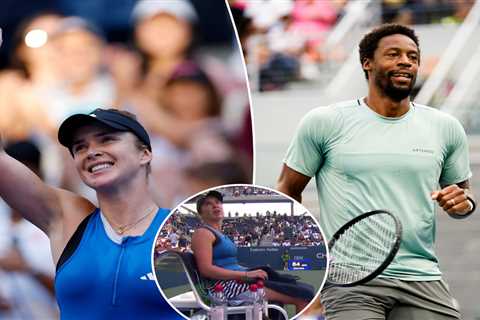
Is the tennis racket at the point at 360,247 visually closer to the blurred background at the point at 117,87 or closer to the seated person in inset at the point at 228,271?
the seated person in inset at the point at 228,271

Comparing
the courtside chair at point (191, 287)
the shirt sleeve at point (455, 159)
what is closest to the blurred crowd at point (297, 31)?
the shirt sleeve at point (455, 159)

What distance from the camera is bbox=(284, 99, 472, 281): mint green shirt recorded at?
233cm

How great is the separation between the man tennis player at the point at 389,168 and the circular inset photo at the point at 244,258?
10cm

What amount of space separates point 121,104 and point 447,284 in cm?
118

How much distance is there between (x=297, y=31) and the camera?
253 cm

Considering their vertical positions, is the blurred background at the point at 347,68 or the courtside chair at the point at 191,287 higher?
the blurred background at the point at 347,68

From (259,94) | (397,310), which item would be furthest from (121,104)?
(397,310)

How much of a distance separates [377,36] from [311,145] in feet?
1.31

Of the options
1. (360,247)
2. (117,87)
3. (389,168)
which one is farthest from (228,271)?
(117,87)

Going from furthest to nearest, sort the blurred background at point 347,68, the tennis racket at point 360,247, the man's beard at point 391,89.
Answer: the blurred background at point 347,68 → the man's beard at point 391,89 → the tennis racket at point 360,247

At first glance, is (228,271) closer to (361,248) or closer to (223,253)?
(223,253)

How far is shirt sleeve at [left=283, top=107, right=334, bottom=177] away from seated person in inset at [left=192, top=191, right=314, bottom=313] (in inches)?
11.4

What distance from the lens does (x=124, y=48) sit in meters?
2.50

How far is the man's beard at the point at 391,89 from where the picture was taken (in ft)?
7.86
